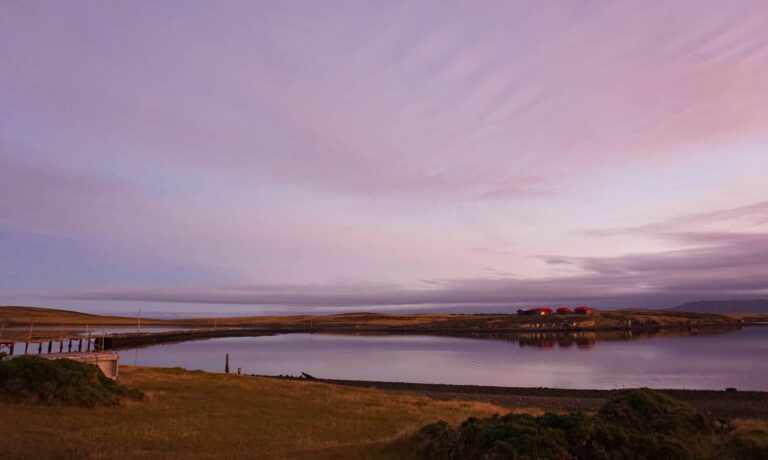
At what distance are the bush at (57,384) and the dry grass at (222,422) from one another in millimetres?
860

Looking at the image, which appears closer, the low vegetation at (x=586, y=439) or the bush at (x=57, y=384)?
the low vegetation at (x=586, y=439)

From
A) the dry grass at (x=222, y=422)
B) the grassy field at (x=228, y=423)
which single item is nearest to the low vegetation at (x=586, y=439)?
the grassy field at (x=228, y=423)

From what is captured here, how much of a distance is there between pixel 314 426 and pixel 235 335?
119m

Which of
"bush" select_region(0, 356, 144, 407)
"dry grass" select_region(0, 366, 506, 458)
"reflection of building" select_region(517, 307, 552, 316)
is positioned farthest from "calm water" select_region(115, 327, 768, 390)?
"reflection of building" select_region(517, 307, 552, 316)

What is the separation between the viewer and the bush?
785 inches

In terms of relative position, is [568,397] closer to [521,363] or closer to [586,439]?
[521,363]

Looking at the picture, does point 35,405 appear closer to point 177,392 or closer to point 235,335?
point 177,392

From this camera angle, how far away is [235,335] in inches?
5192

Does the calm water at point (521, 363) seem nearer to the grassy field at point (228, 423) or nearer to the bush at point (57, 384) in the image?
the grassy field at point (228, 423)

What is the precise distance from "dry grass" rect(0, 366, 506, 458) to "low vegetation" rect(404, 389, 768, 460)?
1.71 m

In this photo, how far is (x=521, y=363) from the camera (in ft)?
206

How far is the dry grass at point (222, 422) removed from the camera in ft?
40.9

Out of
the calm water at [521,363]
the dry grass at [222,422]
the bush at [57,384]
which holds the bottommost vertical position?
the calm water at [521,363]

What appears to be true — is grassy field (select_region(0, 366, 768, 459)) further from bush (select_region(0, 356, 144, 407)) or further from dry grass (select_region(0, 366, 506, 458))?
bush (select_region(0, 356, 144, 407))
